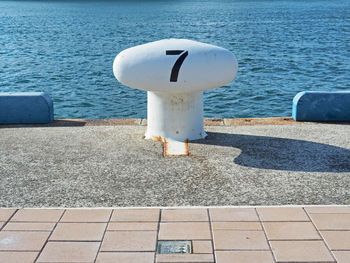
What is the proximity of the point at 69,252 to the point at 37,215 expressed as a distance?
2.08ft

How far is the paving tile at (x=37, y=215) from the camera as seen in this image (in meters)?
3.51

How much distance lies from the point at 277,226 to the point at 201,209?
584 millimetres

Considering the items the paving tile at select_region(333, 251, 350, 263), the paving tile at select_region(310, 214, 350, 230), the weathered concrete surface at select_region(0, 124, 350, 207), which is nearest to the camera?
the paving tile at select_region(333, 251, 350, 263)

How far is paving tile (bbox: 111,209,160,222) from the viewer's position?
138 inches

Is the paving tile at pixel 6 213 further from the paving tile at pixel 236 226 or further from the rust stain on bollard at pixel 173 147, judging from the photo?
the rust stain on bollard at pixel 173 147

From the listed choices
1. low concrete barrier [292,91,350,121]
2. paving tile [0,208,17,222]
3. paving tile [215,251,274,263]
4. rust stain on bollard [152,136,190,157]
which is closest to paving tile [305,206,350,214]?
paving tile [215,251,274,263]

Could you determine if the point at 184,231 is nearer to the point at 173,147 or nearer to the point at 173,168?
the point at 173,168

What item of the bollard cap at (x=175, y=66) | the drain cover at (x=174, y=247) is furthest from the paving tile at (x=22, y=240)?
the bollard cap at (x=175, y=66)

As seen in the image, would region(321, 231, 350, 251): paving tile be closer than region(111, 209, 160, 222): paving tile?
Yes

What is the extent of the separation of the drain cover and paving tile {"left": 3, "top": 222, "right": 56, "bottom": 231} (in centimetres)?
81

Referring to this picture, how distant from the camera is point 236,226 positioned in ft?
11.1

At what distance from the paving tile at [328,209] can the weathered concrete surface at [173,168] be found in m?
0.13

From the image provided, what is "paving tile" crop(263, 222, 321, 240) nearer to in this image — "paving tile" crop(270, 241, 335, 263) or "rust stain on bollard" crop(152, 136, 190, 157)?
"paving tile" crop(270, 241, 335, 263)

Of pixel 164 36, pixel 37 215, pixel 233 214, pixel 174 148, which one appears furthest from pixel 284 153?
pixel 164 36
